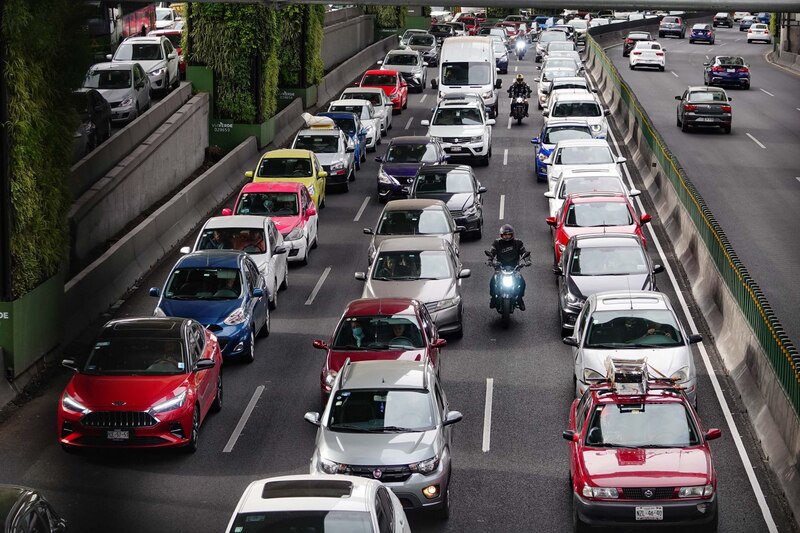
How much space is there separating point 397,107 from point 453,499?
3614cm

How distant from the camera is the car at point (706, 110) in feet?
149

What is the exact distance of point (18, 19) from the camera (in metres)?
20.0

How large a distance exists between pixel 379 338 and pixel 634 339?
368 cm

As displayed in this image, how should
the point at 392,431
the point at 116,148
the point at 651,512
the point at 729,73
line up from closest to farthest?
the point at 651,512, the point at 392,431, the point at 116,148, the point at 729,73

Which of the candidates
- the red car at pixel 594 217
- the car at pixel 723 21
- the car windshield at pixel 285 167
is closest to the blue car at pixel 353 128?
the car windshield at pixel 285 167

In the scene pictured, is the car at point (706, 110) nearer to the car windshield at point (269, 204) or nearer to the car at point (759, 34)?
the car windshield at point (269, 204)

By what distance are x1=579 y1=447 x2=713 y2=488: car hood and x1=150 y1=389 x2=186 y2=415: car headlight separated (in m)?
5.51

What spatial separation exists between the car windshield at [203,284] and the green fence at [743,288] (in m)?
8.23

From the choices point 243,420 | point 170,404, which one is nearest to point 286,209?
point 243,420

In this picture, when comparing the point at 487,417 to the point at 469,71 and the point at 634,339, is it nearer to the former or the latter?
the point at 634,339

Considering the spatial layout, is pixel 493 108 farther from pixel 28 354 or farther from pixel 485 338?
pixel 28 354

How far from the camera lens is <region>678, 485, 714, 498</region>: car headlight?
1398 centimetres

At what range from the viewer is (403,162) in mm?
34844

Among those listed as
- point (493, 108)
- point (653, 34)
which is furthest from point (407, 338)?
point (653, 34)
